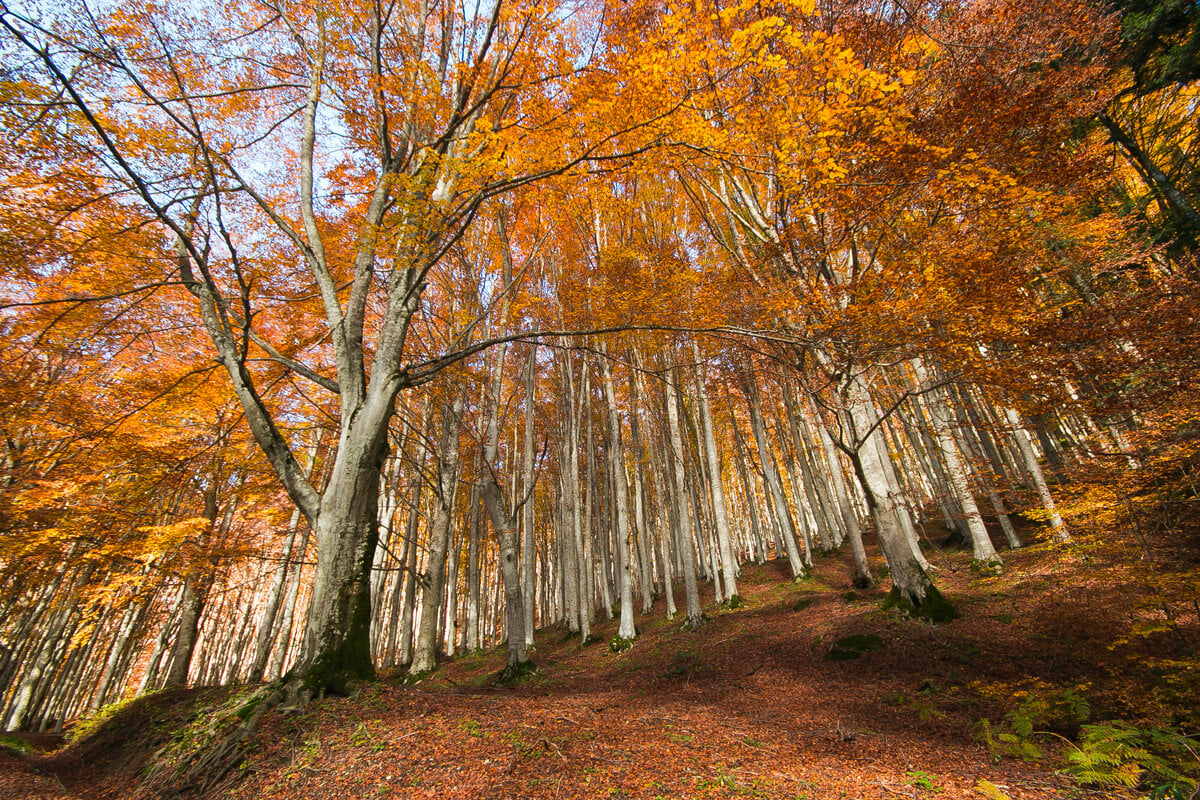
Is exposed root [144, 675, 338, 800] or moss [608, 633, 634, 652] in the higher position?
exposed root [144, 675, 338, 800]

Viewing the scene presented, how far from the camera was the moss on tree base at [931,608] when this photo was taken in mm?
6418

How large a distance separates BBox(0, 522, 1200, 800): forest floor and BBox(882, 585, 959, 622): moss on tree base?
0.17 m

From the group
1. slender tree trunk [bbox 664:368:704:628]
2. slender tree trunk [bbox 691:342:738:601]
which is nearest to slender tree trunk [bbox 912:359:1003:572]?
slender tree trunk [bbox 691:342:738:601]

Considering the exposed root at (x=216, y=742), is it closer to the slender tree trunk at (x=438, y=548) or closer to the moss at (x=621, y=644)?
the slender tree trunk at (x=438, y=548)

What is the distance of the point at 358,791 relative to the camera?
101 inches

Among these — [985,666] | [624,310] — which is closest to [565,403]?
[624,310]

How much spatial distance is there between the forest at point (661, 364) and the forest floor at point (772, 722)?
0.05m

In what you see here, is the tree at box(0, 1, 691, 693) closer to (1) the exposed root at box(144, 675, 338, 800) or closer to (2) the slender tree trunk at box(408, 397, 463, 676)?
(1) the exposed root at box(144, 675, 338, 800)

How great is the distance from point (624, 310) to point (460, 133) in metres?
5.49

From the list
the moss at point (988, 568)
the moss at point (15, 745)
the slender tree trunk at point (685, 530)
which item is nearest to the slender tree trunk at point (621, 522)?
the slender tree trunk at point (685, 530)

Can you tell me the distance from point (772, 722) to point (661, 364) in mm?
8837

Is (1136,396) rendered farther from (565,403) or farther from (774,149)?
(565,403)

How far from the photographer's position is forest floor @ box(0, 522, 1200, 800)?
282cm

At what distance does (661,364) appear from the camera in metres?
12.3
